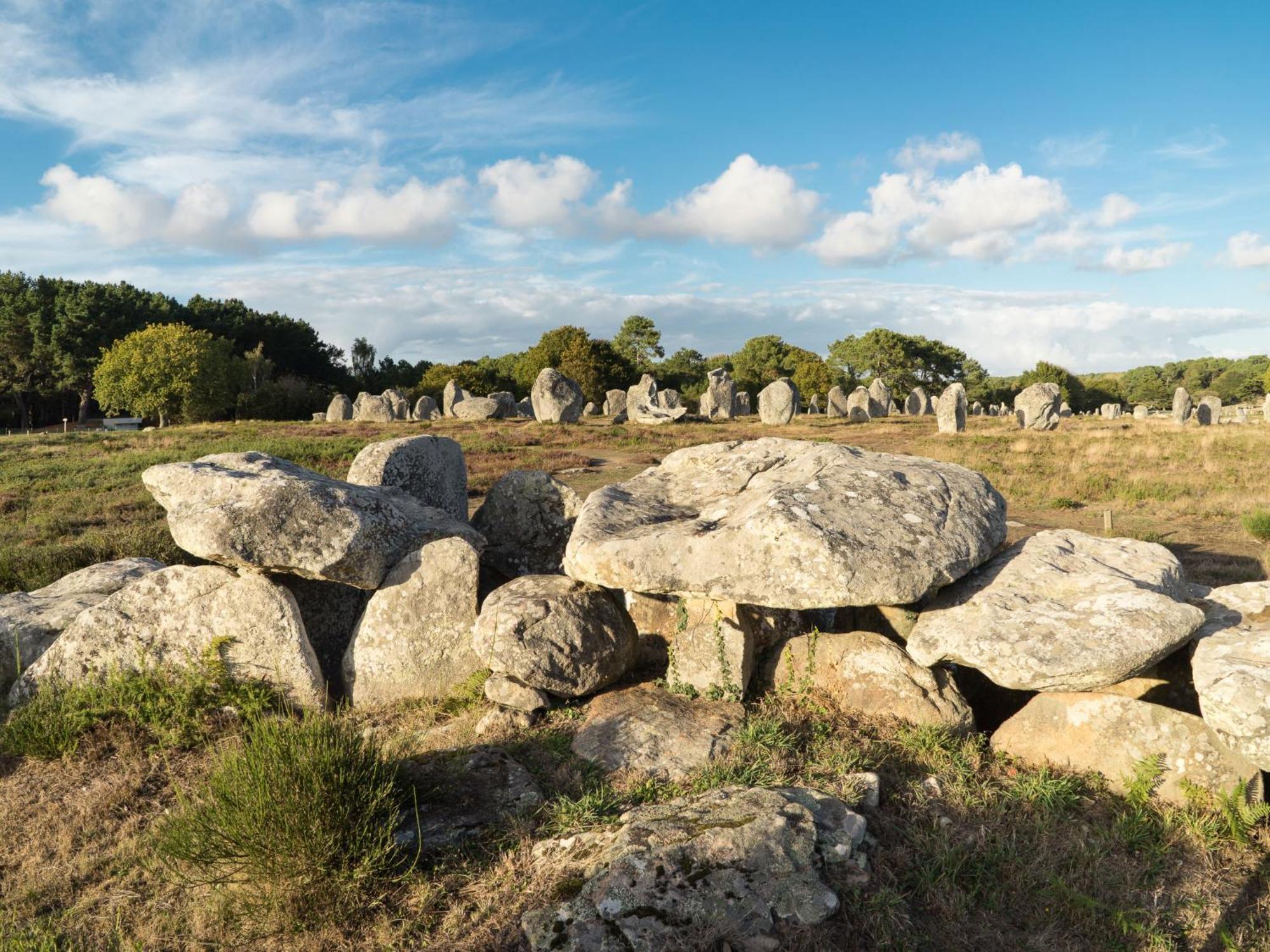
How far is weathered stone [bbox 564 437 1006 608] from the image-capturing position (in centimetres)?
575

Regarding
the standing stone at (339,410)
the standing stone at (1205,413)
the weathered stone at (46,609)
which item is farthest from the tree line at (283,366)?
the weathered stone at (46,609)

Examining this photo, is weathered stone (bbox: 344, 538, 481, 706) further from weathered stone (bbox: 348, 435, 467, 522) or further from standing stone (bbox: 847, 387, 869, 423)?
standing stone (bbox: 847, 387, 869, 423)

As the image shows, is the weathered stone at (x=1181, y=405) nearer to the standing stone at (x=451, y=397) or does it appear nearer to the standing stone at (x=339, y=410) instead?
the standing stone at (x=451, y=397)

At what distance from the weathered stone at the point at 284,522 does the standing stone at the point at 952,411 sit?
1258 inches

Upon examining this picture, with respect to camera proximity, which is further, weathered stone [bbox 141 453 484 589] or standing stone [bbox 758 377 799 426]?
standing stone [bbox 758 377 799 426]

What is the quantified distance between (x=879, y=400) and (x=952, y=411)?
61.8 feet

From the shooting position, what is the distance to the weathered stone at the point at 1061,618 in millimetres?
5477

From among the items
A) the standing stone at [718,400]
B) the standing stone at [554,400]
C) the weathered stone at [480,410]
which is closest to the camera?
the standing stone at [554,400]

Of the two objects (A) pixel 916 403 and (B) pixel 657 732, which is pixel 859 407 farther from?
(B) pixel 657 732

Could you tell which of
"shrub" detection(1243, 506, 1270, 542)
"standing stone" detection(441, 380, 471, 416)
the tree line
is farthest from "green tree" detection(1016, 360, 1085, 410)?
"shrub" detection(1243, 506, 1270, 542)

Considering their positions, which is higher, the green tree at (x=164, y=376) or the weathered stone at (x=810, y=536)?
the green tree at (x=164, y=376)

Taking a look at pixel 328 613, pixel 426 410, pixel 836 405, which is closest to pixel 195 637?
pixel 328 613

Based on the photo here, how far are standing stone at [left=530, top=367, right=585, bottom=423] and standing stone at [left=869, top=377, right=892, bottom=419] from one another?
832 inches

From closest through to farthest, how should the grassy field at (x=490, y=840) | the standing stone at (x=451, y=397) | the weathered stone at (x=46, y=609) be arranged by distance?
the grassy field at (x=490, y=840) < the weathered stone at (x=46, y=609) < the standing stone at (x=451, y=397)
